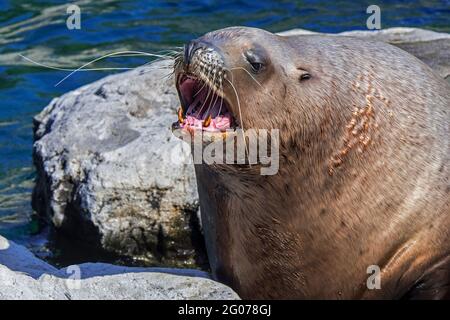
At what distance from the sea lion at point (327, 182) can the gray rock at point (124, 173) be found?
66.1 inches

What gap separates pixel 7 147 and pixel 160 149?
2871 mm

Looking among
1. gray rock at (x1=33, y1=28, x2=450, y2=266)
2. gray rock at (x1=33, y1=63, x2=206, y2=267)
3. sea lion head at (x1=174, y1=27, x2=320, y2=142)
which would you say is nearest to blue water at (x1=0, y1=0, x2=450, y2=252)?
gray rock at (x1=33, y1=28, x2=450, y2=266)

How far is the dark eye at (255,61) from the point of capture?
563cm

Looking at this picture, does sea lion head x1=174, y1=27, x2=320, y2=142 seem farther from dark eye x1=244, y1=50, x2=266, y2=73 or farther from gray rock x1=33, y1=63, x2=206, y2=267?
gray rock x1=33, y1=63, x2=206, y2=267

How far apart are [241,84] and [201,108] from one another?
24 centimetres

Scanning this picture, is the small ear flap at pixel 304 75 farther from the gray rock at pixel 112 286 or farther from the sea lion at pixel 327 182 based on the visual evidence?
the gray rock at pixel 112 286

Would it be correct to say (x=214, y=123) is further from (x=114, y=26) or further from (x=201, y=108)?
(x=114, y=26)

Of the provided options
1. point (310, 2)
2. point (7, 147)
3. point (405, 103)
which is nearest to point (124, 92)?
point (7, 147)

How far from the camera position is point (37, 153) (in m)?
8.51

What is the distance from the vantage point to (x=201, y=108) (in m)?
5.47

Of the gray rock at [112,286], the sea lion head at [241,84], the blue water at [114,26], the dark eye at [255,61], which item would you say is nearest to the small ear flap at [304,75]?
the sea lion head at [241,84]

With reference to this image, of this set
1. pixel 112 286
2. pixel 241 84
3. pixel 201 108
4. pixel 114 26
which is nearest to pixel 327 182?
pixel 241 84
